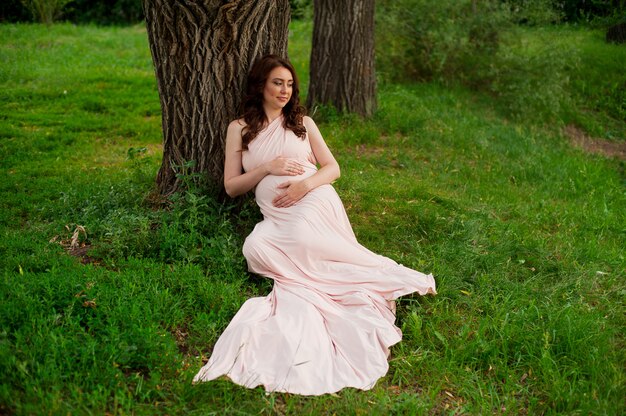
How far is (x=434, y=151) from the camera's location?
304 inches

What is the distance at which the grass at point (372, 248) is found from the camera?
323cm

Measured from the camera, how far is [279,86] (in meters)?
4.63

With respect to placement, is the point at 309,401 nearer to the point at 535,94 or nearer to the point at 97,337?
the point at 97,337

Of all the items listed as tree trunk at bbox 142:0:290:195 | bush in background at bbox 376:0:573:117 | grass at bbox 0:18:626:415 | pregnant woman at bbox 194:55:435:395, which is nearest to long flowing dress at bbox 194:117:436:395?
pregnant woman at bbox 194:55:435:395

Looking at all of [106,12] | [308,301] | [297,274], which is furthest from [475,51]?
[106,12]

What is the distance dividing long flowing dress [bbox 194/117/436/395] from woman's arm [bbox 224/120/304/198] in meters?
0.06

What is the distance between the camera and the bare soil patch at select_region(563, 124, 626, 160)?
9417 millimetres

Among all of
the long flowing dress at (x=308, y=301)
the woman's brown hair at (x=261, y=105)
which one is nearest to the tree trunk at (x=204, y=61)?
the woman's brown hair at (x=261, y=105)

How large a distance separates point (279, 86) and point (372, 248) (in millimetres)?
1502

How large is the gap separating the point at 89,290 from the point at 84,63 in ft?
30.1

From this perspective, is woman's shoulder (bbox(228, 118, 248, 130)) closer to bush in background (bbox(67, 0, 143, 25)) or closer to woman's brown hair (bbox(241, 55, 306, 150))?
woman's brown hair (bbox(241, 55, 306, 150))

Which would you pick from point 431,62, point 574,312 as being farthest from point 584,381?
point 431,62

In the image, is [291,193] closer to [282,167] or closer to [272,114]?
[282,167]

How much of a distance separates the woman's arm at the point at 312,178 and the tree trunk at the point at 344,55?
10.7ft
